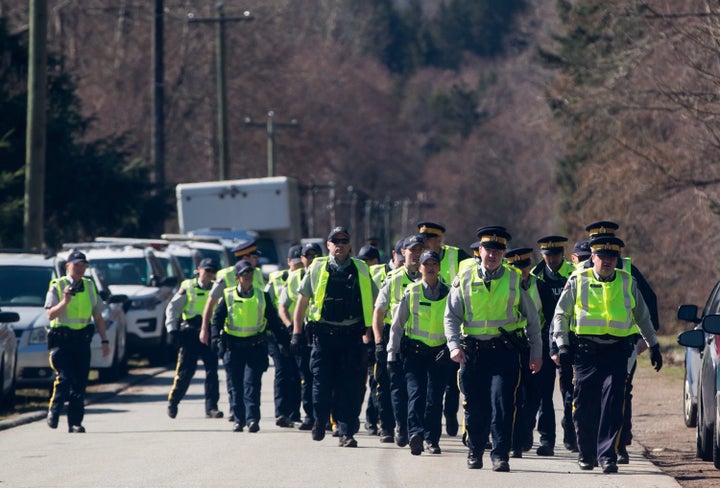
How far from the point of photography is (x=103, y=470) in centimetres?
1243

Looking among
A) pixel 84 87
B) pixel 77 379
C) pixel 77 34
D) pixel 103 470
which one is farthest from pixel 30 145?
pixel 77 34

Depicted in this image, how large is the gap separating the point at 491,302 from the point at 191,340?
18.7 feet

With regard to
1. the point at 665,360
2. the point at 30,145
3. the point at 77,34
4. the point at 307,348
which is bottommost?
the point at 665,360

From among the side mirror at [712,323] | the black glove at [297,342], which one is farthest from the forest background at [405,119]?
the side mirror at [712,323]

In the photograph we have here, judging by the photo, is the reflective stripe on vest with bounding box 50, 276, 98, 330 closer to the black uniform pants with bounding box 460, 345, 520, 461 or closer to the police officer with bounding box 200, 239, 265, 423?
the police officer with bounding box 200, 239, 265, 423

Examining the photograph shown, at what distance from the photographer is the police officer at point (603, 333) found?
1212 cm

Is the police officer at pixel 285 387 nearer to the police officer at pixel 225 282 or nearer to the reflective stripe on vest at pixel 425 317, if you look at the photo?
the police officer at pixel 225 282

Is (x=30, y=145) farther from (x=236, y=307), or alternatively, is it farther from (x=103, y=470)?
(x=103, y=470)

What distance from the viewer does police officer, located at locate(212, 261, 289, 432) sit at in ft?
50.4

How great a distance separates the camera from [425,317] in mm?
13398

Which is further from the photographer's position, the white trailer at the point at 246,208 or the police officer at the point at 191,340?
the white trailer at the point at 246,208

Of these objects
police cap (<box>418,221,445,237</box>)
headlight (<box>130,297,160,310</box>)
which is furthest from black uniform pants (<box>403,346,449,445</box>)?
headlight (<box>130,297,160,310</box>)

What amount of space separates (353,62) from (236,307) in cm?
9061

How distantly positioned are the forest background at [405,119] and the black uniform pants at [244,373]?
852 centimetres
